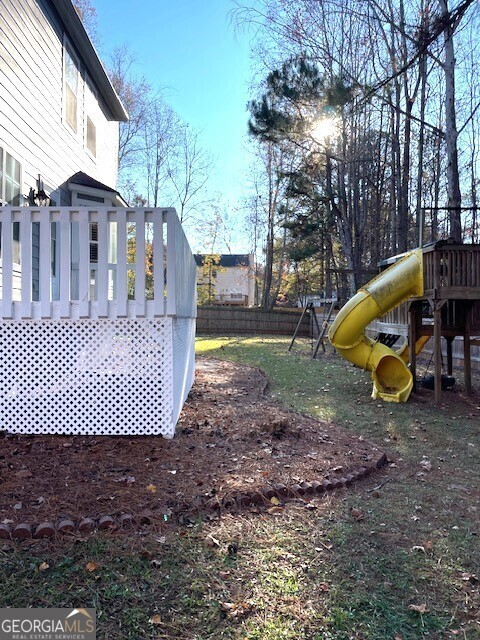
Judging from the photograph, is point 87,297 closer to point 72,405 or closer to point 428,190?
point 72,405

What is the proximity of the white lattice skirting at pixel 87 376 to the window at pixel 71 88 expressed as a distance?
548 cm

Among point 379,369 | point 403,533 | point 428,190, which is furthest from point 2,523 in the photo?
point 428,190

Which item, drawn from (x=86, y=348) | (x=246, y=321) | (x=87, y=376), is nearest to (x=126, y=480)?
(x=87, y=376)

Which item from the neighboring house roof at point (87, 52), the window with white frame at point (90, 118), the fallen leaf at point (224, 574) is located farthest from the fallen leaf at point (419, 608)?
the window with white frame at point (90, 118)

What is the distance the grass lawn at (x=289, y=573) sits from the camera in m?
1.76

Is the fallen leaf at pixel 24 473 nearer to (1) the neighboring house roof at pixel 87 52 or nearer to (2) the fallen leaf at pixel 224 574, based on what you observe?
(2) the fallen leaf at pixel 224 574

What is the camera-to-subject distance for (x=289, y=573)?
210 cm

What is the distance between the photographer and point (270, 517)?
2.67m

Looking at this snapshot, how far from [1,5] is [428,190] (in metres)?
18.2

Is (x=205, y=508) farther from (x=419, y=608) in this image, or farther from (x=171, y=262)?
(x=171, y=262)

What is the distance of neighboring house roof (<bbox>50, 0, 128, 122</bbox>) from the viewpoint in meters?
6.93

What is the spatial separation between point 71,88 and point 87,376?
647 cm

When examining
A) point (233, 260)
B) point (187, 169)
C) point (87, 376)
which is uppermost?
point (187, 169)

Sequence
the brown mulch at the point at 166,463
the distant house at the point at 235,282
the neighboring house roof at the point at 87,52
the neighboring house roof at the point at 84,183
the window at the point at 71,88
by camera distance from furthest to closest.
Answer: the distant house at the point at 235,282 < the neighboring house roof at the point at 84,183 < the window at the point at 71,88 < the neighboring house roof at the point at 87,52 < the brown mulch at the point at 166,463
